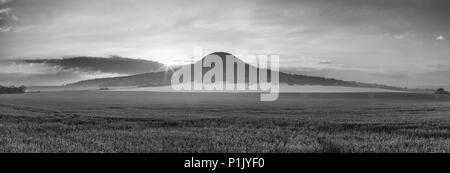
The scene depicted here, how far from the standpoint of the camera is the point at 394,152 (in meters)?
14.3

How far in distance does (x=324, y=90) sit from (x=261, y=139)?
138 m

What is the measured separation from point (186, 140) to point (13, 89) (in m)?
141
